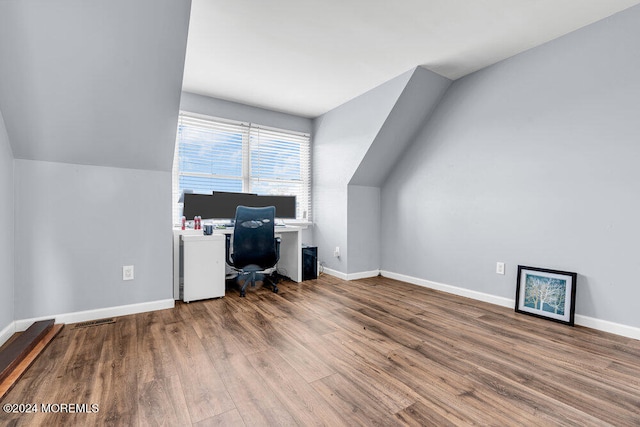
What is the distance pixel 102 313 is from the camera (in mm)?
2469

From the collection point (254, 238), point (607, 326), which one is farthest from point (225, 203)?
point (607, 326)

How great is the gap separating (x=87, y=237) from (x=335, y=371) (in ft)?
7.52

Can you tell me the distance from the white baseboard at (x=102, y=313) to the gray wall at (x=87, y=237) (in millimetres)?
34

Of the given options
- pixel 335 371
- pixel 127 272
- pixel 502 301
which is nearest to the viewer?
pixel 335 371

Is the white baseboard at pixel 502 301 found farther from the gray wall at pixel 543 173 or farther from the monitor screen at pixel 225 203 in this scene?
the monitor screen at pixel 225 203

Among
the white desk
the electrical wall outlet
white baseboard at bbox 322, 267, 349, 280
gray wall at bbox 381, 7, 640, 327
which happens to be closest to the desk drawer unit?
the white desk

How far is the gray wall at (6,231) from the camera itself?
2.01 meters

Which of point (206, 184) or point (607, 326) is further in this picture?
point (206, 184)

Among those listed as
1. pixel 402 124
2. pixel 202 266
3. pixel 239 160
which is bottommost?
pixel 202 266

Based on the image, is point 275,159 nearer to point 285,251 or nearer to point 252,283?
point 285,251

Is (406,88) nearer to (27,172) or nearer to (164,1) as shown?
(164,1)

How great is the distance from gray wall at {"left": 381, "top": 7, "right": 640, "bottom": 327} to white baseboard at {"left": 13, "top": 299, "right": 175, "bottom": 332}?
2.92 m

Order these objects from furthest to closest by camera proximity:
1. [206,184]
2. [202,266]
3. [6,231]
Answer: [206,184] → [202,266] → [6,231]

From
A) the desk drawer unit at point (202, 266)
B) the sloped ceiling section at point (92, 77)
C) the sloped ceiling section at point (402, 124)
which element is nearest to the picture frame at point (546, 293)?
the sloped ceiling section at point (402, 124)
